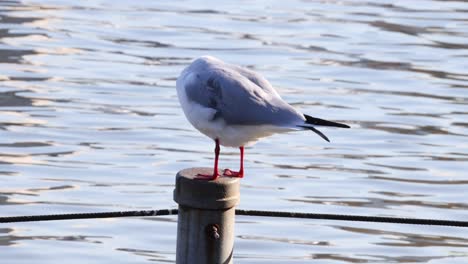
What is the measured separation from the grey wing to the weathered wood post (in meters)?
0.69

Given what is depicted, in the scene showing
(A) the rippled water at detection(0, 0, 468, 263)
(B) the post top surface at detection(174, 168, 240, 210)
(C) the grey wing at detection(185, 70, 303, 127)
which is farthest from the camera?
(A) the rippled water at detection(0, 0, 468, 263)

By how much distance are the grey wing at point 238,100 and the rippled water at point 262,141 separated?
2631 millimetres

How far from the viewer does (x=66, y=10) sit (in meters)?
17.5

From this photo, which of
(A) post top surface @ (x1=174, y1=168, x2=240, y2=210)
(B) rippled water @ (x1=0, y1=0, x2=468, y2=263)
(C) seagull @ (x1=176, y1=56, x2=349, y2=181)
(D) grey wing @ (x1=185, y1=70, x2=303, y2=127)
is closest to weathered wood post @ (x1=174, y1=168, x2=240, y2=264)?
(A) post top surface @ (x1=174, y1=168, x2=240, y2=210)

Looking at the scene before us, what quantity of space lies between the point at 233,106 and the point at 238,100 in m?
0.03

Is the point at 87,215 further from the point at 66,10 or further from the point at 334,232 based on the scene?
the point at 66,10

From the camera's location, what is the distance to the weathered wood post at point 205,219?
5.09m

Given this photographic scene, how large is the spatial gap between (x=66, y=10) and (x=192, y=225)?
1262 cm

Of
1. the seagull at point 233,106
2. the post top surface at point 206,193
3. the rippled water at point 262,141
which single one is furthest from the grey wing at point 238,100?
the rippled water at point 262,141

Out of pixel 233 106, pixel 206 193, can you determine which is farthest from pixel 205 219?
pixel 233 106

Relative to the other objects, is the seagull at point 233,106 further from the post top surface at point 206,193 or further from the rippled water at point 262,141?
the rippled water at point 262,141

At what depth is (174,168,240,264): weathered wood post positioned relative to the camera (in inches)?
200

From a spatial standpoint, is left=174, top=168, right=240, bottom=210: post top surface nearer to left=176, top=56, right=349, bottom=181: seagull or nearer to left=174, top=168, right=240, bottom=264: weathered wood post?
left=174, top=168, right=240, bottom=264: weathered wood post

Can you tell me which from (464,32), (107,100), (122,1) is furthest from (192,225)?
(122,1)
